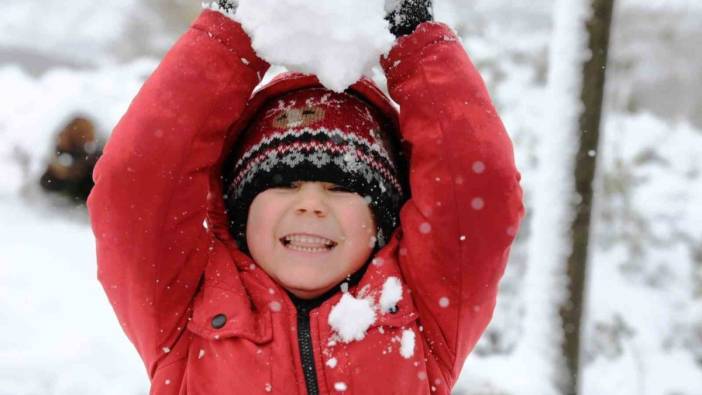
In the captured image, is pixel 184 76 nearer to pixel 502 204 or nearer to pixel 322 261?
pixel 322 261

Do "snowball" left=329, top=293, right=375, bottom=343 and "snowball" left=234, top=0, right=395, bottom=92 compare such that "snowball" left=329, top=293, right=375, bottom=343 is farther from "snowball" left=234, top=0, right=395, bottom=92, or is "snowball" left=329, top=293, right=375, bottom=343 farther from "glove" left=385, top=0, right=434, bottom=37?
"glove" left=385, top=0, right=434, bottom=37

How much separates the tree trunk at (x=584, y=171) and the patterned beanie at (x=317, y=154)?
139 cm

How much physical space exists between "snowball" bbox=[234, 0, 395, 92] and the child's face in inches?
9.1

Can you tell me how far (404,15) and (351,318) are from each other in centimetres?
58

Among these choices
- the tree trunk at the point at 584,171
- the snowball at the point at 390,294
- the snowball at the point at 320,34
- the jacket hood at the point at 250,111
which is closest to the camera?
the snowball at the point at 320,34

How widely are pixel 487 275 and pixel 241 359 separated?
0.48 m

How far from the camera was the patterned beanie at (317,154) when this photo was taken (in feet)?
4.45

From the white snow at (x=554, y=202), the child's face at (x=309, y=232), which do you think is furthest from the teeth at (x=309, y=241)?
the white snow at (x=554, y=202)

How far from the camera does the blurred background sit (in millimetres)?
3248

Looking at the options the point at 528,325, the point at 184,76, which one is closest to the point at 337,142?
the point at 184,76

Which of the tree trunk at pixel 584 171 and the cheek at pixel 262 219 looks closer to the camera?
the cheek at pixel 262 219

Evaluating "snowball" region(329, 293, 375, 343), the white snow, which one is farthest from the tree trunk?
"snowball" region(329, 293, 375, 343)

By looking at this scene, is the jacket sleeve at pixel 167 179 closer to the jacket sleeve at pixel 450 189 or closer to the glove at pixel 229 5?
the glove at pixel 229 5

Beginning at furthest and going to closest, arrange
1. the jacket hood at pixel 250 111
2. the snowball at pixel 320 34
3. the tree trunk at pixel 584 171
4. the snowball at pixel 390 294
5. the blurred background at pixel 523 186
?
the blurred background at pixel 523 186, the tree trunk at pixel 584 171, the jacket hood at pixel 250 111, the snowball at pixel 390 294, the snowball at pixel 320 34
